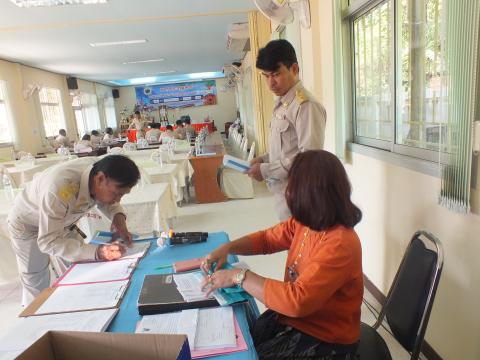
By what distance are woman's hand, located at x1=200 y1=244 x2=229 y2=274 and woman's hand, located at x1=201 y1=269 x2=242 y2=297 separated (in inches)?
5.3

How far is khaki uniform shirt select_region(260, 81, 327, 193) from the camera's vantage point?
5.97 feet

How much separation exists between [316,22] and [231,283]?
8.41 ft

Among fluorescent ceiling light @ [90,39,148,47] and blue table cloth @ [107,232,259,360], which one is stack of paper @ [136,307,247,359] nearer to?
blue table cloth @ [107,232,259,360]

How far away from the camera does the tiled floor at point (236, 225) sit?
2.40 metres

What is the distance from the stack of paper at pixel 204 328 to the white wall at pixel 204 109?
1665cm

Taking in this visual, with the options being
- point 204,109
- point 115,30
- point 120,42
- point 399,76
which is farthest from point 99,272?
point 204,109

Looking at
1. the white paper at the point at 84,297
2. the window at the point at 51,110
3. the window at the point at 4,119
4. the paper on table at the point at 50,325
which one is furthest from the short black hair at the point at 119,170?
the window at the point at 51,110

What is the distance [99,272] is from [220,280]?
0.57m

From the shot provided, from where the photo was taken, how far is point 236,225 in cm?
404

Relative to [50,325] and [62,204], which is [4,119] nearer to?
[62,204]

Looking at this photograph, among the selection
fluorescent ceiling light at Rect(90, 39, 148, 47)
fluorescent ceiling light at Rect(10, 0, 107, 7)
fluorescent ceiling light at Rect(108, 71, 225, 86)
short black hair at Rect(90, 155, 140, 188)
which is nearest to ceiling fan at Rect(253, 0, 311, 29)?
short black hair at Rect(90, 155, 140, 188)

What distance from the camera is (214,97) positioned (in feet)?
56.1

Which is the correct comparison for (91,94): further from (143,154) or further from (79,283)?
(79,283)

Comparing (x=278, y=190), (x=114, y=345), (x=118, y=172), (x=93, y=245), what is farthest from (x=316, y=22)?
(x=114, y=345)
